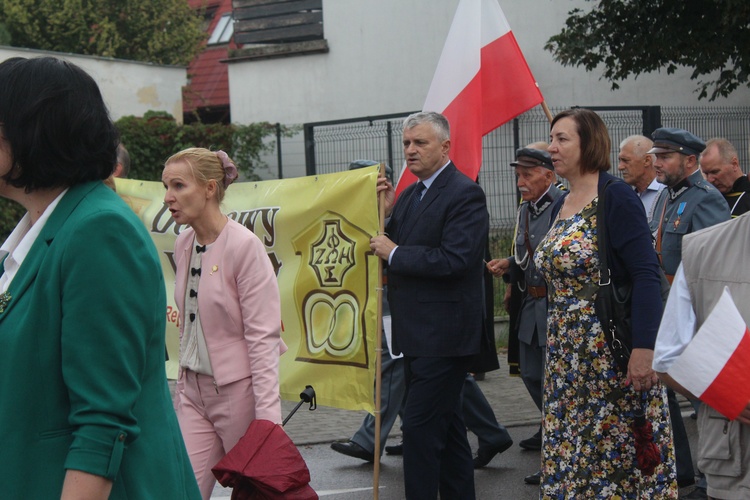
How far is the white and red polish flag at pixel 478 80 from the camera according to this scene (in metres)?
6.80

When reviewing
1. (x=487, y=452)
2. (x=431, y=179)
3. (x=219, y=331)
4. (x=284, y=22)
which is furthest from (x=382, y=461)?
(x=284, y=22)

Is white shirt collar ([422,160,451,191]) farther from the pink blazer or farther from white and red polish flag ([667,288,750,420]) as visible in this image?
white and red polish flag ([667,288,750,420])

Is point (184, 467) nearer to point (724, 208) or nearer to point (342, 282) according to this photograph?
point (342, 282)

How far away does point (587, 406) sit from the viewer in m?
4.56

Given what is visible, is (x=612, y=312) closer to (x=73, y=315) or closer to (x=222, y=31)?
(x=73, y=315)

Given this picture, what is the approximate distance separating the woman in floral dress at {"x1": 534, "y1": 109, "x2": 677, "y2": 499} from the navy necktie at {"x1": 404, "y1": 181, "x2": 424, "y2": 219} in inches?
39.5

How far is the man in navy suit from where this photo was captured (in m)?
5.16

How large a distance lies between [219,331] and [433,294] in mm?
1331

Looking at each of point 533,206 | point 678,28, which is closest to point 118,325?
point 533,206

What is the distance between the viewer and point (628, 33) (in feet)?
49.6

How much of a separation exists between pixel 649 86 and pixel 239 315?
Result: 16.3 meters

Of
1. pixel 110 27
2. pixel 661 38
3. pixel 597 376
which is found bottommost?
pixel 597 376

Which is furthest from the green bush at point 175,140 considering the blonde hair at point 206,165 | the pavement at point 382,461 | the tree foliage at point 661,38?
the blonde hair at point 206,165

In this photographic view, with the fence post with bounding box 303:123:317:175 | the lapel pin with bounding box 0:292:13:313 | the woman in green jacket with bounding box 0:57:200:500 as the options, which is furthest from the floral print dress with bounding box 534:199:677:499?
the fence post with bounding box 303:123:317:175
